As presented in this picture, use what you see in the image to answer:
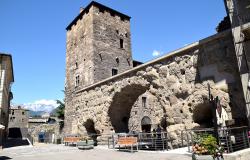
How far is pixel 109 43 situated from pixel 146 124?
9.37 meters

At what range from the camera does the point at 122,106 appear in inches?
679

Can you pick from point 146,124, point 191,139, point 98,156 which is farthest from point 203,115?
point 146,124

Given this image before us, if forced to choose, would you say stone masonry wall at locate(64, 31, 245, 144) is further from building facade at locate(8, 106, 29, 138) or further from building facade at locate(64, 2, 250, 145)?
building facade at locate(8, 106, 29, 138)

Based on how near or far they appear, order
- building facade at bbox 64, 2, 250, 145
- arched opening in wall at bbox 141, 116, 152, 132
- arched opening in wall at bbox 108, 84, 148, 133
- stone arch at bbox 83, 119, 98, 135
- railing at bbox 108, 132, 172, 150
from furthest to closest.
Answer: arched opening in wall at bbox 141, 116, 152, 132, stone arch at bbox 83, 119, 98, 135, arched opening in wall at bbox 108, 84, 148, 133, railing at bbox 108, 132, 172, 150, building facade at bbox 64, 2, 250, 145

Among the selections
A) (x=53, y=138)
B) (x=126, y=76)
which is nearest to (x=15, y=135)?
(x=53, y=138)

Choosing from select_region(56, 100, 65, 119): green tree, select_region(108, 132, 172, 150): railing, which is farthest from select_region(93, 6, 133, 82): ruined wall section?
select_region(56, 100, 65, 119): green tree

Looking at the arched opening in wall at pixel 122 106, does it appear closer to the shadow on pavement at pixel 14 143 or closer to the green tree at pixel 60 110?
the shadow on pavement at pixel 14 143

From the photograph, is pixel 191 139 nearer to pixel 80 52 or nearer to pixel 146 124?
pixel 146 124

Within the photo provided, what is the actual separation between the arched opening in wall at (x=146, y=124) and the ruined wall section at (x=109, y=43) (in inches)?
225

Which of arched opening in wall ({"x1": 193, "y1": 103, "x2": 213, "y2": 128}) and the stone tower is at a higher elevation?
the stone tower

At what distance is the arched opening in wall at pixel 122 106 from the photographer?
52.0 ft

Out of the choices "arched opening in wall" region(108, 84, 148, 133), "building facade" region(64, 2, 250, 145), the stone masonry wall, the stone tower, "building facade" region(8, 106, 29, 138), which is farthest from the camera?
"building facade" region(8, 106, 29, 138)

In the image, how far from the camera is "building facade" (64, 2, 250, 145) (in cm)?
1002

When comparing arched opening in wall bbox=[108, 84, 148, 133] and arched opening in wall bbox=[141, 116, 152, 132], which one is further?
arched opening in wall bbox=[141, 116, 152, 132]
